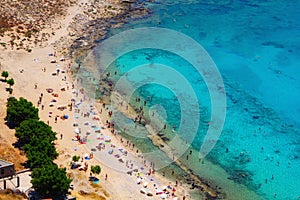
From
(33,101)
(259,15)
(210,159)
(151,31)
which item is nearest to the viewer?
(210,159)

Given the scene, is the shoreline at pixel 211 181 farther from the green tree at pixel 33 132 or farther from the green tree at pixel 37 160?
the green tree at pixel 37 160

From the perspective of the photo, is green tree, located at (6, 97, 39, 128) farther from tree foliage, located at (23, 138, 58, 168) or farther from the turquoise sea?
the turquoise sea

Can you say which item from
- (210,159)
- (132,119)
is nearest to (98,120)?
(132,119)

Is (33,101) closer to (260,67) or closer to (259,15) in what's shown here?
(260,67)

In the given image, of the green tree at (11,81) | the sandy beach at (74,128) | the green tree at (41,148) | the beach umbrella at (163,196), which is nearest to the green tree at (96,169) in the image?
the sandy beach at (74,128)

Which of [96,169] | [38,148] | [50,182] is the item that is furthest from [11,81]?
[50,182]
